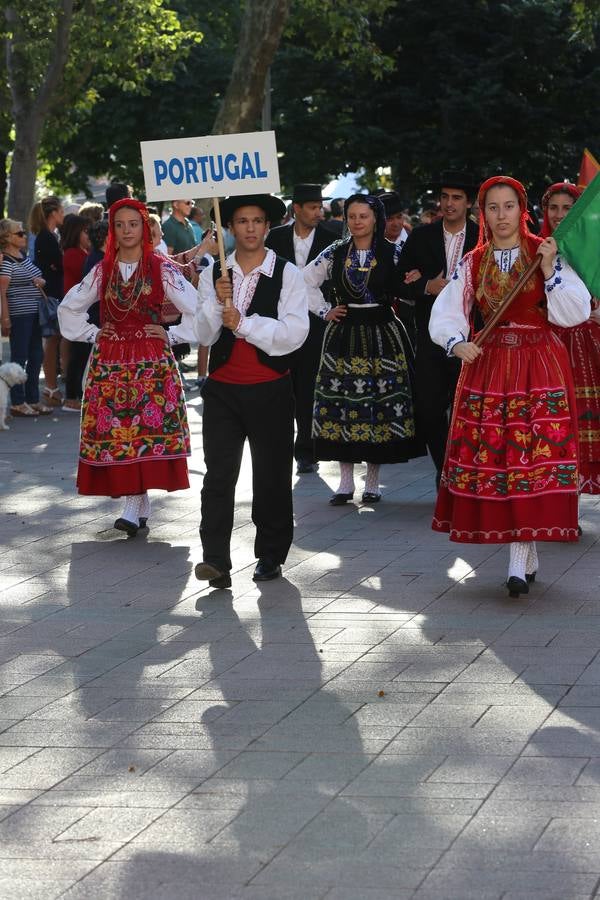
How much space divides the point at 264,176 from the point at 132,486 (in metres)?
2.26

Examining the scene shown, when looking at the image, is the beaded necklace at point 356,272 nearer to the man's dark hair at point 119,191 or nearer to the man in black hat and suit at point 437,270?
the man in black hat and suit at point 437,270

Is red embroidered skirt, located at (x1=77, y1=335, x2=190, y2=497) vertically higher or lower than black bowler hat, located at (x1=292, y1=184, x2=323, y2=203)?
lower

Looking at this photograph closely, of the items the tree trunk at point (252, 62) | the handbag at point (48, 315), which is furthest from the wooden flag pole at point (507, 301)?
the tree trunk at point (252, 62)

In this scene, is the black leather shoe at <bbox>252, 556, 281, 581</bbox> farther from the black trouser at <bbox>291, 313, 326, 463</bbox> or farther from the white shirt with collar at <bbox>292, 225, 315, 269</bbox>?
the white shirt with collar at <bbox>292, 225, 315, 269</bbox>

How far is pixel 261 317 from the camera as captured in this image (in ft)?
25.3

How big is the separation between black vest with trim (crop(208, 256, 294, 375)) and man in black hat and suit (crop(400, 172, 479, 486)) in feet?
7.16

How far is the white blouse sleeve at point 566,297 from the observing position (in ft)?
24.0

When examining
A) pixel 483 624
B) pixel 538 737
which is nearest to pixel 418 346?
pixel 483 624

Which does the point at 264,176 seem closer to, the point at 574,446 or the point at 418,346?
the point at 574,446

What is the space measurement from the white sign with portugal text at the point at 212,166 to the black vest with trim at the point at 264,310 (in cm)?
37

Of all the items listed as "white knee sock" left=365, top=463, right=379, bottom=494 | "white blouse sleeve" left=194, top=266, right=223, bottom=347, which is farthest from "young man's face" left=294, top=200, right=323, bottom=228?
"white blouse sleeve" left=194, top=266, right=223, bottom=347

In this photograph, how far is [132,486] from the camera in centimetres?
927

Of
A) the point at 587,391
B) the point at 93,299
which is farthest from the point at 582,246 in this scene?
the point at 93,299

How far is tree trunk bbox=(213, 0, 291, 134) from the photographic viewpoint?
23500 millimetres
